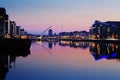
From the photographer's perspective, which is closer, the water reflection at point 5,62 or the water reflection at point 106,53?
the water reflection at point 5,62

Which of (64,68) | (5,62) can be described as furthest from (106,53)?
(64,68)

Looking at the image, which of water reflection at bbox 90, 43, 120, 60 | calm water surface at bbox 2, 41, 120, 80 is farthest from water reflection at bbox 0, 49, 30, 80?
water reflection at bbox 90, 43, 120, 60

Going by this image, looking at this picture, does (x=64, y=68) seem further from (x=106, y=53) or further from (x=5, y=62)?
(x=106, y=53)

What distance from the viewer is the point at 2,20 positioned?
158875 millimetres

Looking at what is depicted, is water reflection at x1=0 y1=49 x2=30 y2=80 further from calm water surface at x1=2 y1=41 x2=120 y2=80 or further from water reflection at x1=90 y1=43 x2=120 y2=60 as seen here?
water reflection at x1=90 y1=43 x2=120 y2=60

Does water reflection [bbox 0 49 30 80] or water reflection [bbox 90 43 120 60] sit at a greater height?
water reflection [bbox 0 49 30 80]

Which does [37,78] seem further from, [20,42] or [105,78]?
[20,42]

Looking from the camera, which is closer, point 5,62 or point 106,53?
point 5,62

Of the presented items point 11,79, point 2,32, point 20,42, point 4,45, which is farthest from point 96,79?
point 2,32

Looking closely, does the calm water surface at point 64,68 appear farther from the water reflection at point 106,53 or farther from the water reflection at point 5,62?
the water reflection at point 106,53

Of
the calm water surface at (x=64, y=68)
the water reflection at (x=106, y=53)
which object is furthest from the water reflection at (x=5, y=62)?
the water reflection at (x=106, y=53)

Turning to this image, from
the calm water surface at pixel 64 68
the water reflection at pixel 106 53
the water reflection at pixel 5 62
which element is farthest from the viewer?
the water reflection at pixel 106 53

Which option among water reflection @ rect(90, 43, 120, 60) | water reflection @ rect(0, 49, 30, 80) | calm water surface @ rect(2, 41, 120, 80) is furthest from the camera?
water reflection @ rect(90, 43, 120, 60)

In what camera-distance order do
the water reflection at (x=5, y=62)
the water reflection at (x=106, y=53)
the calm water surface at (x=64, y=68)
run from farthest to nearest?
1. the water reflection at (x=106, y=53)
2. the water reflection at (x=5, y=62)
3. the calm water surface at (x=64, y=68)
